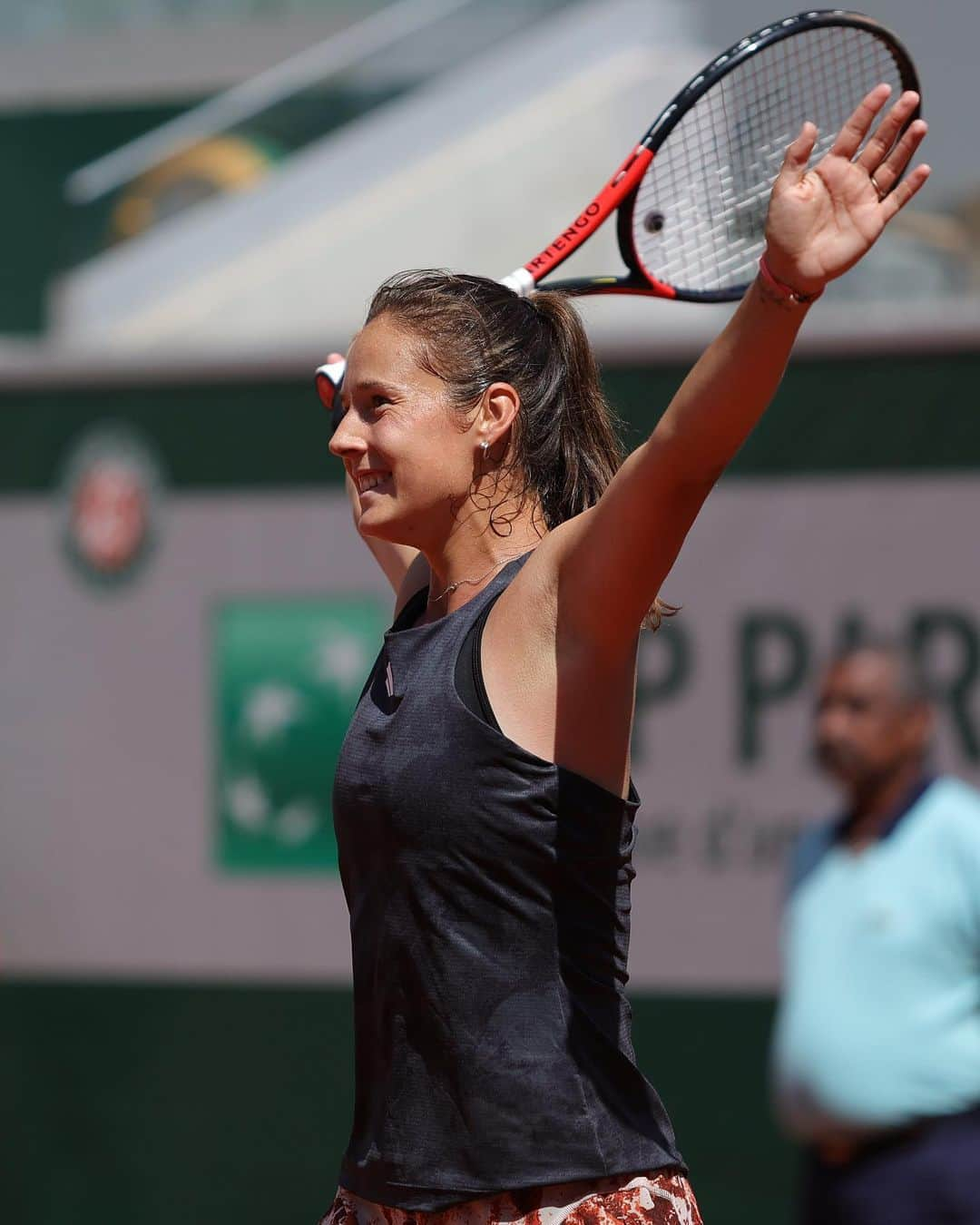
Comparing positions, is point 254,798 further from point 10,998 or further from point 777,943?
point 777,943

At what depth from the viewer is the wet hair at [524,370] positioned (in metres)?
1.95

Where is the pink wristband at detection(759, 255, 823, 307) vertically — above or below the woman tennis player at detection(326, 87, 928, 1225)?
above

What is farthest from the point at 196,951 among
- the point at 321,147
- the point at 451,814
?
the point at 451,814

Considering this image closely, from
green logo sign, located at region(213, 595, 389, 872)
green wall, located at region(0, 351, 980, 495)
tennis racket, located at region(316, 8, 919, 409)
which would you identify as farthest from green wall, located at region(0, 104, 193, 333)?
tennis racket, located at region(316, 8, 919, 409)

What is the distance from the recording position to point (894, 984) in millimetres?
3180

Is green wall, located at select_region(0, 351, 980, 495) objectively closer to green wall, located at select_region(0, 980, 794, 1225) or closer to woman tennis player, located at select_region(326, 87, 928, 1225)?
green wall, located at select_region(0, 980, 794, 1225)

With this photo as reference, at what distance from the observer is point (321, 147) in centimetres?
564

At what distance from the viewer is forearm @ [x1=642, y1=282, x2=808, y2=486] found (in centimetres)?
160

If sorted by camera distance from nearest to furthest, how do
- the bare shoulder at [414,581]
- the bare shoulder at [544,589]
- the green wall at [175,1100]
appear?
1. the bare shoulder at [544,589]
2. the bare shoulder at [414,581]
3. the green wall at [175,1100]

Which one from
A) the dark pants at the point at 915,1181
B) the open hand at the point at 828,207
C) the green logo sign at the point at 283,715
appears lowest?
the dark pants at the point at 915,1181

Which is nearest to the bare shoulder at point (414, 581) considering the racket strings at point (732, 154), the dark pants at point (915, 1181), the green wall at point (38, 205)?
the racket strings at point (732, 154)

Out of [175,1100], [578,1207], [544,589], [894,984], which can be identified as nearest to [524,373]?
[544,589]

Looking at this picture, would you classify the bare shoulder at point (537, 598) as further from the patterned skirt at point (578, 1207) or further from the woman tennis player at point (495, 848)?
the patterned skirt at point (578, 1207)

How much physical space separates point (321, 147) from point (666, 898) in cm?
244
